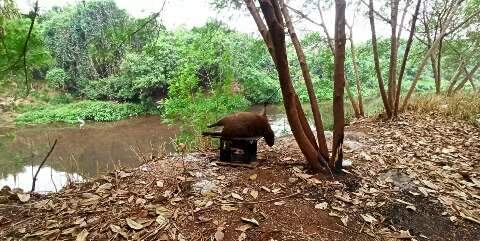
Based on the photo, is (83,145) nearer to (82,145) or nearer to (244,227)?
(82,145)

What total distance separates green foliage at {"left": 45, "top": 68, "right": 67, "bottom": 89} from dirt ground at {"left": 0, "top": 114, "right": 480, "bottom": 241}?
2036cm

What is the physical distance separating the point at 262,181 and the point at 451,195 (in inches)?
73.6

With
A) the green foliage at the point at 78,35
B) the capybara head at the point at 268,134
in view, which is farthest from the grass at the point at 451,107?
the green foliage at the point at 78,35

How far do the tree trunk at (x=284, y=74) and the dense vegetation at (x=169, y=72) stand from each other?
464 centimetres

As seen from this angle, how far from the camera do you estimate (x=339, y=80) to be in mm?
3268

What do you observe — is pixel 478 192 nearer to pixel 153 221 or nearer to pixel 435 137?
pixel 435 137

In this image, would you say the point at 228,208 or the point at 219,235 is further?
the point at 228,208

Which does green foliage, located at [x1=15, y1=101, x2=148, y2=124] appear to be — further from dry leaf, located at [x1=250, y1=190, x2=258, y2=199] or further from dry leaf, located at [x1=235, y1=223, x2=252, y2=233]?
dry leaf, located at [x1=235, y1=223, x2=252, y2=233]

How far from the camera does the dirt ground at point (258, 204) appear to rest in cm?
249


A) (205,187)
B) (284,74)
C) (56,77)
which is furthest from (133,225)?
(56,77)

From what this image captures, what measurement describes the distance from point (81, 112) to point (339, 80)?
19112 millimetres

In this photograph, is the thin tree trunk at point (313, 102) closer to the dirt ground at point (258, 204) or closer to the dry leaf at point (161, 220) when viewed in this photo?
the dirt ground at point (258, 204)

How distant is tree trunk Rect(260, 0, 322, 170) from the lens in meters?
2.75

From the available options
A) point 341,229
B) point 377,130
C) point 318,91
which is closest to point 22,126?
point 318,91
